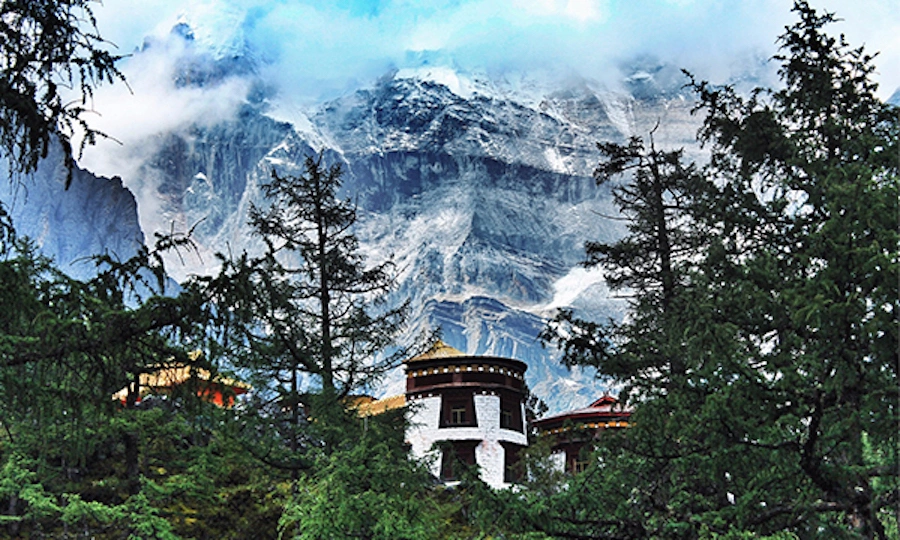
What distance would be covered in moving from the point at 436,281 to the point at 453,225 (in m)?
14.1

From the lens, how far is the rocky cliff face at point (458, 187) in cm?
14612

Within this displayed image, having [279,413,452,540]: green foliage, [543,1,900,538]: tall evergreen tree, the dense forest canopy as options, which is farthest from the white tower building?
[543,1,900,538]: tall evergreen tree

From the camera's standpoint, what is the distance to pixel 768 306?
355 inches

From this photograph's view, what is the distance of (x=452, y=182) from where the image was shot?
162875 millimetres

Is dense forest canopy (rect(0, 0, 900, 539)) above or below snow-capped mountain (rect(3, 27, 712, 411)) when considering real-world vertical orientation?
below

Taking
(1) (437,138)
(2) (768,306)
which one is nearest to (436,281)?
(1) (437,138)

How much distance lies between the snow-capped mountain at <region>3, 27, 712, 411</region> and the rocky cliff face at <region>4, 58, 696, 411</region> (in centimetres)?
27

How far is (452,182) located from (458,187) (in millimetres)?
1970

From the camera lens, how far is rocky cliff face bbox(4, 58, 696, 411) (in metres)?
146

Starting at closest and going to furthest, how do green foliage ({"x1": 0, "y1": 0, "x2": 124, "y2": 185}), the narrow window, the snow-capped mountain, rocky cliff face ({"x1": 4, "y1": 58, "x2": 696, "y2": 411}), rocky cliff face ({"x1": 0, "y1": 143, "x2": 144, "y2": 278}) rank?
green foliage ({"x1": 0, "y1": 0, "x2": 124, "y2": 185})
the narrow window
rocky cliff face ({"x1": 0, "y1": 143, "x2": 144, "y2": 278})
rocky cliff face ({"x1": 4, "y1": 58, "x2": 696, "y2": 411})
the snow-capped mountain

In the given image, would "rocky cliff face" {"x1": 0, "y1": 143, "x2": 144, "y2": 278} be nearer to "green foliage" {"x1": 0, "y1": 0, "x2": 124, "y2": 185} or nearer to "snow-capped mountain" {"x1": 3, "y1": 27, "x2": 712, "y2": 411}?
"snow-capped mountain" {"x1": 3, "y1": 27, "x2": 712, "y2": 411}

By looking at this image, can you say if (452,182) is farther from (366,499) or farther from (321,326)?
(366,499)

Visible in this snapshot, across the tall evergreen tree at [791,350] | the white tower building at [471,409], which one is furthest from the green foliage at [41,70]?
the white tower building at [471,409]

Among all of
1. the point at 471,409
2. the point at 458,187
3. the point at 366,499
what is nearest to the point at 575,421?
the point at 471,409
